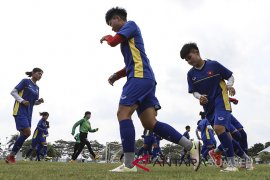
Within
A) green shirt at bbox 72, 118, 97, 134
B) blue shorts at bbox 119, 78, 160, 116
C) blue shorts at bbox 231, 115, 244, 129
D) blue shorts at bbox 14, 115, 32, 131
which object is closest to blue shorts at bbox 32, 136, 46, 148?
green shirt at bbox 72, 118, 97, 134

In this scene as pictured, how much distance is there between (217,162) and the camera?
7.70 meters

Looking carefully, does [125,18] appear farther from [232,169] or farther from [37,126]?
[37,126]

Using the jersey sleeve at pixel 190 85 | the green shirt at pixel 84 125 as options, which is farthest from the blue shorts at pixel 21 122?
the green shirt at pixel 84 125

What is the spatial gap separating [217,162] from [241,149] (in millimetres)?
630

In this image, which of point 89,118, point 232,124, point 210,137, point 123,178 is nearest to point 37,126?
point 89,118

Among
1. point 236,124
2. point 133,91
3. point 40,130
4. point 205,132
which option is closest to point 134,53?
point 133,91

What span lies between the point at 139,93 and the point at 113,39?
78 centimetres

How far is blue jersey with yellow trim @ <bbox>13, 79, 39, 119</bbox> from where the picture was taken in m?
9.61

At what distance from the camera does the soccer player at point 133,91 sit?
489 cm

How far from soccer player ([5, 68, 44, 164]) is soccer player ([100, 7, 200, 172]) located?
4.87 m

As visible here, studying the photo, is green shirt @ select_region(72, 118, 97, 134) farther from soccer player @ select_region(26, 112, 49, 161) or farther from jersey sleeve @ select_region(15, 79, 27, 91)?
jersey sleeve @ select_region(15, 79, 27, 91)

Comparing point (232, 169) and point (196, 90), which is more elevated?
point (196, 90)

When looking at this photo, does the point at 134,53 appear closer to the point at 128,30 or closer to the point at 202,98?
the point at 128,30

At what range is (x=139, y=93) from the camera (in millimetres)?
4883
